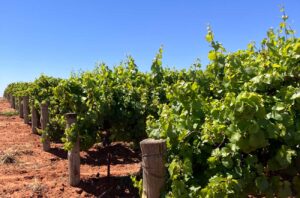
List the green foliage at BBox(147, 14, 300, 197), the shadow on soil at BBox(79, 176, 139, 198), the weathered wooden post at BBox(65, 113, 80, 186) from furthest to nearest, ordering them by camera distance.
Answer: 1. the weathered wooden post at BBox(65, 113, 80, 186)
2. the shadow on soil at BBox(79, 176, 139, 198)
3. the green foliage at BBox(147, 14, 300, 197)

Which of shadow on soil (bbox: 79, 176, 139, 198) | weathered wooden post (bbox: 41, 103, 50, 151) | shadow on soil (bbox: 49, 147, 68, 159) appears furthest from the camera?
weathered wooden post (bbox: 41, 103, 50, 151)

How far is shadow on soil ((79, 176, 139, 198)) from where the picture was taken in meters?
6.96

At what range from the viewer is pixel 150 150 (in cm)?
306

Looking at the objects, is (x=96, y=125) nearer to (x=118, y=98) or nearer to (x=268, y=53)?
(x=118, y=98)

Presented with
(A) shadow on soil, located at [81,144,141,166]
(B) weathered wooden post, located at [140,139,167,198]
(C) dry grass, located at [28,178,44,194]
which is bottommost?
(C) dry grass, located at [28,178,44,194]

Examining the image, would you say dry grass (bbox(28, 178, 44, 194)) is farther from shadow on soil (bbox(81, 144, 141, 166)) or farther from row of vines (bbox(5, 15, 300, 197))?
row of vines (bbox(5, 15, 300, 197))

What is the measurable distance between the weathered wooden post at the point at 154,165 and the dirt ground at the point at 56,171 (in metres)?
3.91

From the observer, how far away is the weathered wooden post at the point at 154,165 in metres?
3.06

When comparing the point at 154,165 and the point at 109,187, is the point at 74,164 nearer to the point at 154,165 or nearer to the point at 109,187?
the point at 109,187

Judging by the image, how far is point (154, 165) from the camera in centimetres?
307

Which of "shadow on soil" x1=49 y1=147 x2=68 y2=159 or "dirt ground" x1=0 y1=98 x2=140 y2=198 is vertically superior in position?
"shadow on soil" x1=49 y1=147 x2=68 y2=159

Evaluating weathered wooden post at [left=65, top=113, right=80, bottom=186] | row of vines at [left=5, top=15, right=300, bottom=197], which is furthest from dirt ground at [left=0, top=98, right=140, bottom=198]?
row of vines at [left=5, top=15, right=300, bottom=197]

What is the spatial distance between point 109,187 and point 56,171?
190 centimetres

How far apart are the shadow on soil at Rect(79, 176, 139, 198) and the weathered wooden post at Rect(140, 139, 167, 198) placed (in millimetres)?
3783
